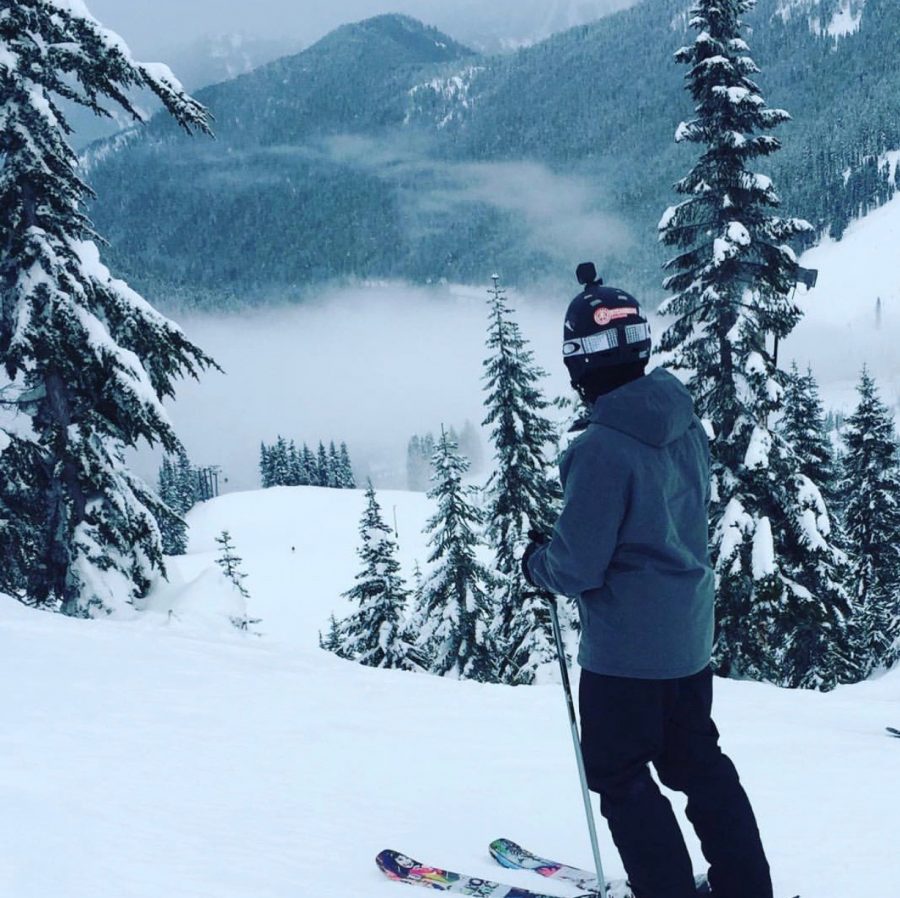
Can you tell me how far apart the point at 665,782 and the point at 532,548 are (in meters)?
1.02

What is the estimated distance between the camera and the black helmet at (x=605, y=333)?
2.71m

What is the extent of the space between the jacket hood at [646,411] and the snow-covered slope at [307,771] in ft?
7.36

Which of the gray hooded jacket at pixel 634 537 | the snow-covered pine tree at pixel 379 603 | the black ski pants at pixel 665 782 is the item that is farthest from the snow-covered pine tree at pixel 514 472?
the gray hooded jacket at pixel 634 537

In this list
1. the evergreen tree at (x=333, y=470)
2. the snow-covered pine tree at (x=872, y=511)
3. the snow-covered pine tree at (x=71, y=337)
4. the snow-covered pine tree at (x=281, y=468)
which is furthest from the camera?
the evergreen tree at (x=333, y=470)

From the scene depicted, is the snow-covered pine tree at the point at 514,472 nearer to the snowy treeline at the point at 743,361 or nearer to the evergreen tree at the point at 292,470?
the snowy treeline at the point at 743,361

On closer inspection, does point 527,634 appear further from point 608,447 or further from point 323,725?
point 608,447

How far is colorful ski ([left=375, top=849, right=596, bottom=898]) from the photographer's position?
3338 millimetres

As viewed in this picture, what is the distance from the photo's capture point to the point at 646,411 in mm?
2598

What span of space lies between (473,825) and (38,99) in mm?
9994

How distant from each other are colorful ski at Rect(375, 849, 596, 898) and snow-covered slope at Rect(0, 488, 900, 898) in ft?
0.29

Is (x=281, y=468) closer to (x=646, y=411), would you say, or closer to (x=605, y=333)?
(x=605, y=333)

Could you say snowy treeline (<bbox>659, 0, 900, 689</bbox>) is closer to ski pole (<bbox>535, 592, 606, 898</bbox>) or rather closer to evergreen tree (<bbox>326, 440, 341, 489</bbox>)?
ski pole (<bbox>535, 592, 606, 898</bbox>)

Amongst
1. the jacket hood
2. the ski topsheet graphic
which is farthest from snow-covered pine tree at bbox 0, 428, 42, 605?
the jacket hood

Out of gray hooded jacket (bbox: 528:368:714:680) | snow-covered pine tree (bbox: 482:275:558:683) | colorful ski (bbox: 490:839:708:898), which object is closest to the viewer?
gray hooded jacket (bbox: 528:368:714:680)
